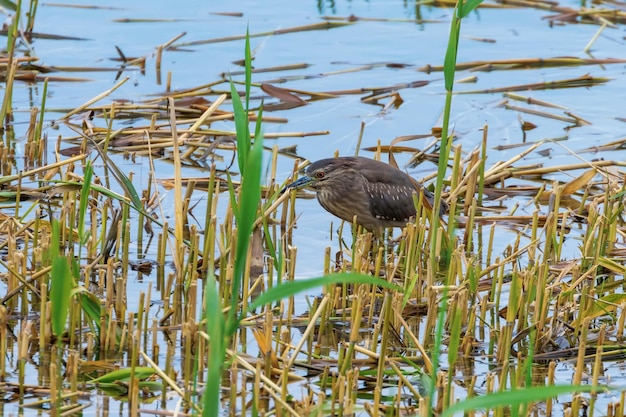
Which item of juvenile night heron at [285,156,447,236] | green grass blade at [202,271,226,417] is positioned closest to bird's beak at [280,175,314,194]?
juvenile night heron at [285,156,447,236]

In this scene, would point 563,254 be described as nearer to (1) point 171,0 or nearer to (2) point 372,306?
(2) point 372,306

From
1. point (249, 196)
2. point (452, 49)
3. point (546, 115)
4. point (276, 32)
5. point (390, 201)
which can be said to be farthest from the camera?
point (276, 32)

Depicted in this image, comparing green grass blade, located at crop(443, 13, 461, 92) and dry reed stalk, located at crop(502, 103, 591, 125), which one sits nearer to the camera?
green grass blade, located at crop(443, 13, 461, 92)

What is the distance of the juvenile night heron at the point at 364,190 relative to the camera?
7.98m

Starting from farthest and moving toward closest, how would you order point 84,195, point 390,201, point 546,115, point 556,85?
point 556,85
point 546,115
point 390,201
point 84,195

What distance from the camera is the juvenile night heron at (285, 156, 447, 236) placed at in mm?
7980

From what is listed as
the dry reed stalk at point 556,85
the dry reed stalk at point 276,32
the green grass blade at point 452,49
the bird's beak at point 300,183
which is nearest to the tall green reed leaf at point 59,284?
the green grass blade at point 452,49

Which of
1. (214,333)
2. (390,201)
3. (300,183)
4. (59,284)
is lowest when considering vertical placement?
(390,201)

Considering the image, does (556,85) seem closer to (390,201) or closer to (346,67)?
(346,67)

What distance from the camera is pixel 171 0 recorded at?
14703mm

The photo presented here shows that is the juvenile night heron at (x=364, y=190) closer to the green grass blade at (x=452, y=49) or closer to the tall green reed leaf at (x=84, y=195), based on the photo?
the tall green reed leaf at (x=84, y=195)

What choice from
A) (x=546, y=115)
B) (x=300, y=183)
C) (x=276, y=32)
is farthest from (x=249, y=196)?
(x=276, y=32)

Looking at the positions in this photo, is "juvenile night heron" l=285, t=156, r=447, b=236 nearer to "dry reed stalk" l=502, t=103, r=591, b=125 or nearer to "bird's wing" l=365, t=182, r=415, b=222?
"bird's wing" l=365, t=182, r=415, b=222

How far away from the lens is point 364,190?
809 cm
